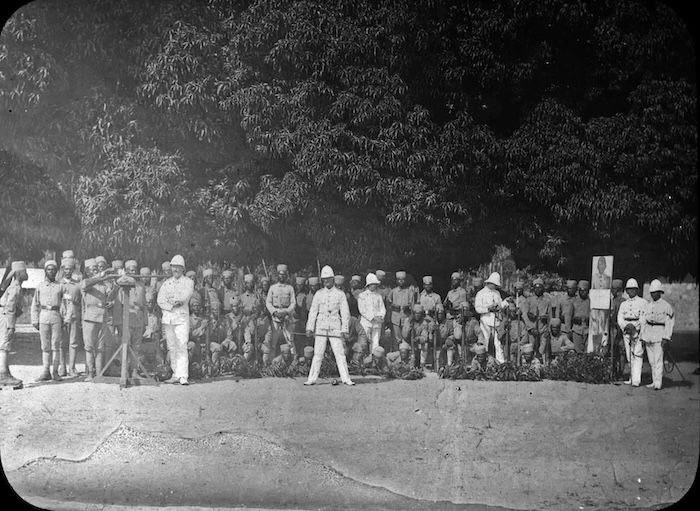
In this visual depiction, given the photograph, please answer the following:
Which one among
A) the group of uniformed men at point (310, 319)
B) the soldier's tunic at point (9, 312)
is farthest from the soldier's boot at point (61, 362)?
the soldier's tunic at point (9, 312)

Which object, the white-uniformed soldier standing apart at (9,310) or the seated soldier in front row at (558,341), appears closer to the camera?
the seated soldier in front row at (558,341)

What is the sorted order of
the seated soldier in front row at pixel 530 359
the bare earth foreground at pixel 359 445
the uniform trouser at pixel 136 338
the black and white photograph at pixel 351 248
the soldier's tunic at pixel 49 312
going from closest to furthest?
the bare earth foreground at pixel 359 445 < the black and white photograph at pixel 351 248 < the seated soldier in front row at pixel 530 359 < the uniform trouser at pixel 136 338 < the soldier's tunic at pixel 49 312

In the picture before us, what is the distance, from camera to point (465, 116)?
17.8 feet

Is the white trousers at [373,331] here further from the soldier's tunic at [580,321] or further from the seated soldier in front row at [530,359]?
the soldier's tunic at [580,321]

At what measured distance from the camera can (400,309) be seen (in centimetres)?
558

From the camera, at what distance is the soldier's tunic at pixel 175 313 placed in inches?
223

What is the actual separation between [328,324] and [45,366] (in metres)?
2.34

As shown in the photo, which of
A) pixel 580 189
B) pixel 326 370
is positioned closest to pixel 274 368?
pixel 326 370

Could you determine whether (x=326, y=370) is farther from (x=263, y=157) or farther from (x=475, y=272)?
(x=263, y=157)

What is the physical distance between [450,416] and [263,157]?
2.46m

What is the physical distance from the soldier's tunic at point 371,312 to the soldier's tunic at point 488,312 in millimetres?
766

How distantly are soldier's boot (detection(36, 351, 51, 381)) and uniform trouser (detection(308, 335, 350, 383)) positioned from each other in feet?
7.05

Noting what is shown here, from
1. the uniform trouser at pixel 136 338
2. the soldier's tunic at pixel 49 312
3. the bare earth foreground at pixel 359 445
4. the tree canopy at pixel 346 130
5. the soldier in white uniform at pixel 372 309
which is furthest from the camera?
the soldier's tunic at pixel 49 312

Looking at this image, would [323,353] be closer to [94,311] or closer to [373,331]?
[373,331]
